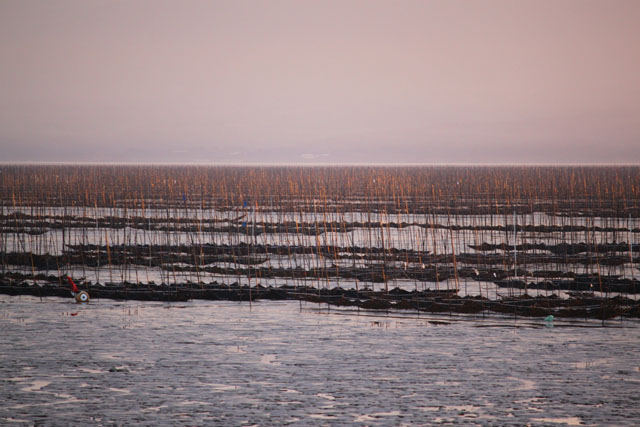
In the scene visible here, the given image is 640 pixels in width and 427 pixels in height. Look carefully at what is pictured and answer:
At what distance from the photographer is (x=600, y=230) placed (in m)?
23.2

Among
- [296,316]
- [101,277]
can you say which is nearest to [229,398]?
[296,316]

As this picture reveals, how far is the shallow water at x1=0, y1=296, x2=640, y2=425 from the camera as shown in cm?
726

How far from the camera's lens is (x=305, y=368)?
8.95m

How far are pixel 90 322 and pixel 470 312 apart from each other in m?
6.68

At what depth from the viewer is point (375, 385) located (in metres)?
8.25

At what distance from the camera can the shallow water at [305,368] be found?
7.26m

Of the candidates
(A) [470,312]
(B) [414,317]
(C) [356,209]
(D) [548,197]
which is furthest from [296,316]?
(D) [548,197]

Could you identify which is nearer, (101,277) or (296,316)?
(296,316)

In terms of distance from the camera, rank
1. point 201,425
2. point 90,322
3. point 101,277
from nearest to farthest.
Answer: point 201,425 → point 90,322 → point 101,277

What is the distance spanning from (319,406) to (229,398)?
3.49 feet

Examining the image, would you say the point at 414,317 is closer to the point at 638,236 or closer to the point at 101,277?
the point at 101,277

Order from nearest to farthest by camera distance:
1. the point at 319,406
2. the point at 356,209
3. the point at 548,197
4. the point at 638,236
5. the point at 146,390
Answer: the point at 319,406 < the point at 146,390 < the point at 638,236 < the point at 356,209 < the point at 548,197

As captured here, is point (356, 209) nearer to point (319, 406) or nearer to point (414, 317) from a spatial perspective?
point (414, 317)

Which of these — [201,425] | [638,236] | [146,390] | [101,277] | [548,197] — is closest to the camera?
[201,425]
